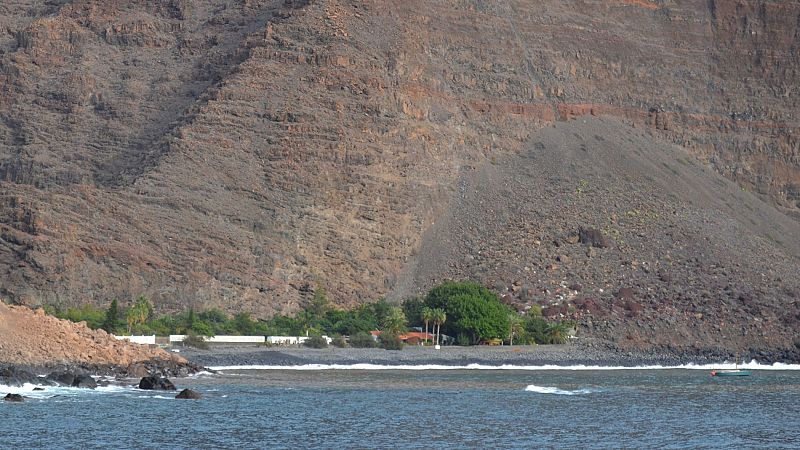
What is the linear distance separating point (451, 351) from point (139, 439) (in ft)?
184

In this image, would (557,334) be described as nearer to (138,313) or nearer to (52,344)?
(138,313)

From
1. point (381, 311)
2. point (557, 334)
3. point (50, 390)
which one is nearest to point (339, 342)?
point (381, 311)

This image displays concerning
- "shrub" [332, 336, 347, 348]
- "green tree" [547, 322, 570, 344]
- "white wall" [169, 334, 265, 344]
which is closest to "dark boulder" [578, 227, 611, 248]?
"green tree" [547, 322, 570, 344]

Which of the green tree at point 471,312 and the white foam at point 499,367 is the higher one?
the green tree at point 471,312

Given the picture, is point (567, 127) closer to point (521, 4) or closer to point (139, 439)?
point (521, 4)

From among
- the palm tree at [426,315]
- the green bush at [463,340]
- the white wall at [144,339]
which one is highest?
the palm tree at [426,315]

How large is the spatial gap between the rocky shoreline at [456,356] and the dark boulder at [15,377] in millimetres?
21211

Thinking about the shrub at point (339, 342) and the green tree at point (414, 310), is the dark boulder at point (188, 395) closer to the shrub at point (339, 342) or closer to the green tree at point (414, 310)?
the shrub at point (339, 342)

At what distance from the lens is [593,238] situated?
449 feet

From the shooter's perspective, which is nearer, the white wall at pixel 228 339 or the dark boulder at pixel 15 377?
the dark boulder at pixel 15 377

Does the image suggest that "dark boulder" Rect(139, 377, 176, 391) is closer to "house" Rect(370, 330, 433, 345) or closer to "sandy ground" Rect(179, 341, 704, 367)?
"sandy ground" Rect(179, 341, 704, 367)

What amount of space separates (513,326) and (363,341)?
1286cm

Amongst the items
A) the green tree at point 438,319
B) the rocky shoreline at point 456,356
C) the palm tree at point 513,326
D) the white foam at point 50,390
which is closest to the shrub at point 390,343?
the rocky shoreline at point 456,356

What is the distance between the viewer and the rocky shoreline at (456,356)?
102 m
